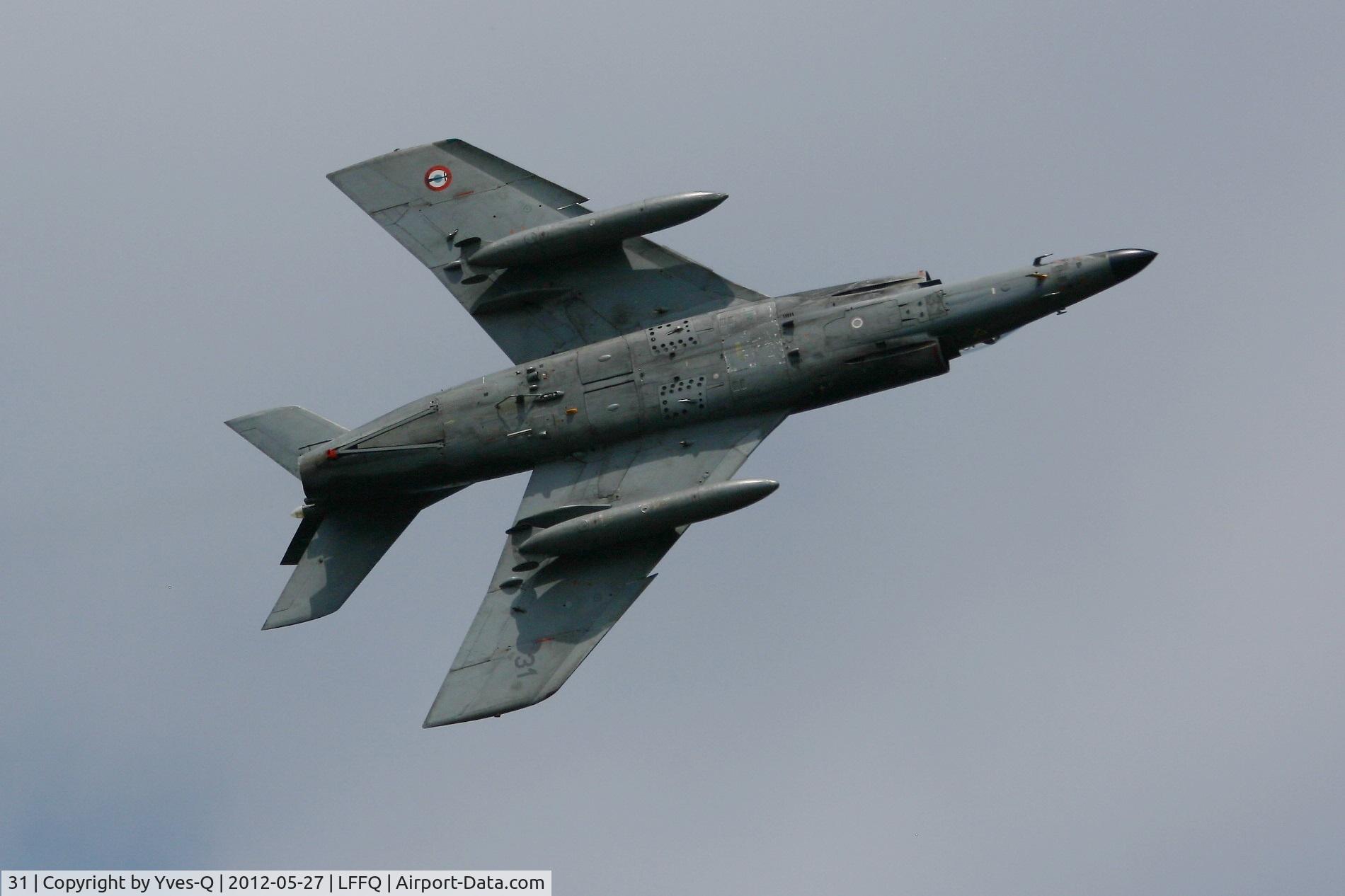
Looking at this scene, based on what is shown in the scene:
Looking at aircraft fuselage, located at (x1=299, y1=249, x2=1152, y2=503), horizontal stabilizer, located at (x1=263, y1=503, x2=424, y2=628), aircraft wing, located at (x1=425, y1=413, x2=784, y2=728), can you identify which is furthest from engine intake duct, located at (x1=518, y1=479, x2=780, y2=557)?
horizontal stabilizer, located at (x1=263, y1=503, x2=424, y2=628)

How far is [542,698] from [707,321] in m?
8.12

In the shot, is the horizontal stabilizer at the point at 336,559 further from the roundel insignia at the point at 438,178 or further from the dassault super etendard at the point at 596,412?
the roundel insignia at the point at 438,178

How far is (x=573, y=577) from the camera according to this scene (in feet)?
Answer: 116

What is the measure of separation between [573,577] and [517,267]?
21.5 ft

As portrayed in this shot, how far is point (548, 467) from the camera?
35906mm

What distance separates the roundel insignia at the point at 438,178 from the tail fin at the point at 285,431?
18.1ft

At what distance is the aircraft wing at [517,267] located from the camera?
36531 millimetres

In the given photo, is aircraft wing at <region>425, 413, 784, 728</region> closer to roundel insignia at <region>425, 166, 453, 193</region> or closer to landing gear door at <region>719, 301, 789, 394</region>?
landing gear door at <region>719, 301, 789, 394</region>

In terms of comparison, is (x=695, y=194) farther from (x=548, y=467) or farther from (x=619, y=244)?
(x=548, y=467)

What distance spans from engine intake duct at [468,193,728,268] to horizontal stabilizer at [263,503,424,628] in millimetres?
5898

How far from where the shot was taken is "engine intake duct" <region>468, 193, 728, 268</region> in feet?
117

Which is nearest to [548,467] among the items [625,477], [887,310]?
[625,477]

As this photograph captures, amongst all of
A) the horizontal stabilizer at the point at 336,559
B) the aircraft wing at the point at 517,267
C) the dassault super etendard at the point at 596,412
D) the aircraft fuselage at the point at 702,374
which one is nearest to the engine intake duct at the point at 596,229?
the dassault super etendard at the point at 596,412

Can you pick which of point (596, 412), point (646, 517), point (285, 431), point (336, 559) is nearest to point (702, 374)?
point (596, 412)
